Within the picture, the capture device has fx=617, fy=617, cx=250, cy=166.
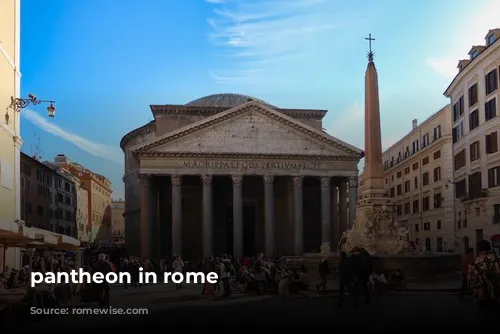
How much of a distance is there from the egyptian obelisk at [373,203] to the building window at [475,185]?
1869cm

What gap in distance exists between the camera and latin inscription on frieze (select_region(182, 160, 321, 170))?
1670 inches

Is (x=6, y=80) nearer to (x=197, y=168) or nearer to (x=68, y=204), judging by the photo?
(x=197, y=168)

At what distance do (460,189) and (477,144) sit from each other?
→ 4.75 metres

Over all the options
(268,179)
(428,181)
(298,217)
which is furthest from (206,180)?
(428,181)

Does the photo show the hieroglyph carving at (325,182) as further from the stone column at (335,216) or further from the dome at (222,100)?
the dome at (222,100)

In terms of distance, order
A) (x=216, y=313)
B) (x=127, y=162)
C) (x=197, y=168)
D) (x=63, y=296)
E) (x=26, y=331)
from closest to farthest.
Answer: (x=26, y=331)
(x=216, y=313)
(x=63, y=296)
(x=197, y=168)
(x=127, y=162)

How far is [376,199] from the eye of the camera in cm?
1836

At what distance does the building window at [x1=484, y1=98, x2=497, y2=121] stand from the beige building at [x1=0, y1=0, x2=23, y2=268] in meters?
24.0

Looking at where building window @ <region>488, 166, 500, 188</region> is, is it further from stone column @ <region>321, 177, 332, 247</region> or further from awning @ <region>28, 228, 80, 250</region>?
awning @ <region>28, 228, 80, 250</region>

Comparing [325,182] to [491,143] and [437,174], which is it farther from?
[491,143]

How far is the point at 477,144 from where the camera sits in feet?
119

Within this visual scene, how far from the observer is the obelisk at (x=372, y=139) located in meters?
18.7

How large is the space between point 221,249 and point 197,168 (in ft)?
31.1

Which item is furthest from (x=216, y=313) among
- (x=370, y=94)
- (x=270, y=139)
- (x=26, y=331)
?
(x=270, y=139)
